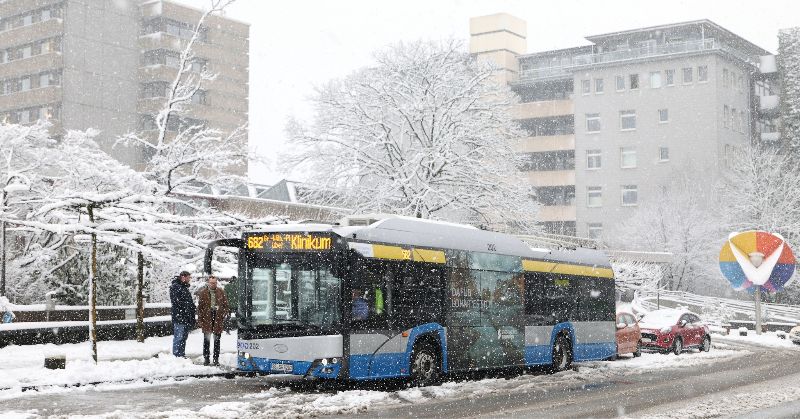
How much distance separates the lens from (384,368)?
1661 cm

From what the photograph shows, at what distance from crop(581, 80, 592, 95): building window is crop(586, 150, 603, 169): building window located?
4.85 meters

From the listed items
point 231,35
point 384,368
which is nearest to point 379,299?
point 384,368

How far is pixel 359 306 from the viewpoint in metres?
16.2

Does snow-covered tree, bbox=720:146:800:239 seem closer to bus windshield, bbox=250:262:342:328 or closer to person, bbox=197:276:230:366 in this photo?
person, bbox=197:276:230:366

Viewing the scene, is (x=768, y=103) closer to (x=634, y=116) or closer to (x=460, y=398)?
(x=634, y=116)

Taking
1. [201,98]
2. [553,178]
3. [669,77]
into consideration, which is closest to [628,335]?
[669,77]

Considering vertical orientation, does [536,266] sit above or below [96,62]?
below

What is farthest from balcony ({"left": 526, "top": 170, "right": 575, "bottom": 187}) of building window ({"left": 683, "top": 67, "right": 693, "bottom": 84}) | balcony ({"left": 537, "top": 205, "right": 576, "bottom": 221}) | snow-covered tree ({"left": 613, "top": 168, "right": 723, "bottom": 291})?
snow-covered tree ({"left": 613, "top": 168, "right": 723, "bottom": 291})

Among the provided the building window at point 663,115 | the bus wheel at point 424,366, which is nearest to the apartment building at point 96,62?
the building window at point 663,115

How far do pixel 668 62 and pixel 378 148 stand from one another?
155 feet

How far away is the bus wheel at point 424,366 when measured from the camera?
17406 millimetres

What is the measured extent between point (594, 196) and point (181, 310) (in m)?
63.9

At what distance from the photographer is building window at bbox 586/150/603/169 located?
81.1m

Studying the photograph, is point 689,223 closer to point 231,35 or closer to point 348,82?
point 348,82
